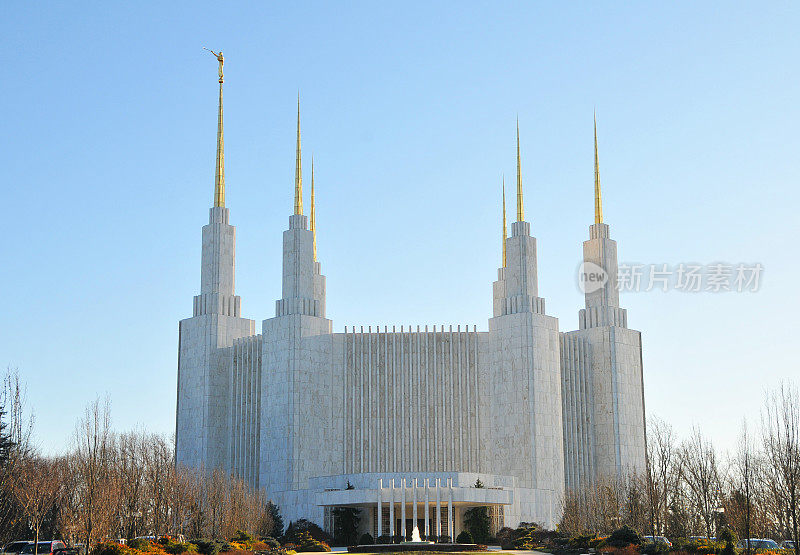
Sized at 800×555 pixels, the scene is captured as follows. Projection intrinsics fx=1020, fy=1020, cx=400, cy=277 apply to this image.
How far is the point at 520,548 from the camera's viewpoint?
2052 inches

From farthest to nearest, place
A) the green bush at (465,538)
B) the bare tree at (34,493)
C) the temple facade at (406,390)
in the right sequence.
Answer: the temple facade at (406,390), the green bush at (465,538), the bare tree at (34,493)

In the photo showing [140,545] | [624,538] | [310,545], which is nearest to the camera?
[140,545]

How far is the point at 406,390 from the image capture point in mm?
67000

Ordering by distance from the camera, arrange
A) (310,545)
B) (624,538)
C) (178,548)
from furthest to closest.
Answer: (310,545) < (624,538) < (178,548)

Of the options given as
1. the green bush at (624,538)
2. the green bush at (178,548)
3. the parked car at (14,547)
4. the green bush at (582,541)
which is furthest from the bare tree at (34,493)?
the green bush at (582,541)

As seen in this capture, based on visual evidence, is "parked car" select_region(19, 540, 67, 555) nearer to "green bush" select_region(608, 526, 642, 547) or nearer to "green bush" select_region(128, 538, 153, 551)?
"green bush" select_region(128, 538, 153, 551)

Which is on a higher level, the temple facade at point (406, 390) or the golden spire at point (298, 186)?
the golden spire at point (298, 186)

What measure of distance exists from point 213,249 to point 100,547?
38694 mm

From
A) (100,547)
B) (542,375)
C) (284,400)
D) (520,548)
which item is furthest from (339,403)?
(100,547)

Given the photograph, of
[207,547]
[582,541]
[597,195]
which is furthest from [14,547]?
[597,195]

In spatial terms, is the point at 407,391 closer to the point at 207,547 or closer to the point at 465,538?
the point at 465,538

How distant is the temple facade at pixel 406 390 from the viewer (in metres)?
64.1

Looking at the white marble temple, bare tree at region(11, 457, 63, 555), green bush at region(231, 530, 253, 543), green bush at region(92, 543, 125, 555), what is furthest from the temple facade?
green bush at region(92, 543, 125, 555)

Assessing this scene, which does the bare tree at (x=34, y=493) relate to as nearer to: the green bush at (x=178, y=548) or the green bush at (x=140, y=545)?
the green bush at (x=140, y=545)
